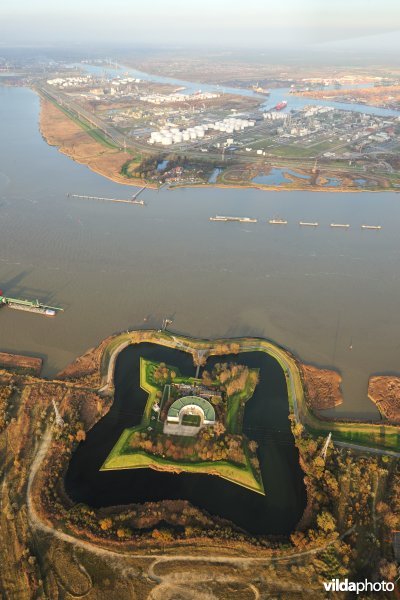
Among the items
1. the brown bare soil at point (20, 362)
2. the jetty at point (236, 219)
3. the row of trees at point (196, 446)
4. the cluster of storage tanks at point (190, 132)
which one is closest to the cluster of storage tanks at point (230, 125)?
the cluster of storage tanks at point (190, 132)

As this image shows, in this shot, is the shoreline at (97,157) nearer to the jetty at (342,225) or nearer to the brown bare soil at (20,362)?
the jetty at (342,225)

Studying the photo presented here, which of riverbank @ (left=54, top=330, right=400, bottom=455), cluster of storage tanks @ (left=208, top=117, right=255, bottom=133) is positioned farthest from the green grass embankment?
cluster of storage tanks @ (left=208, top=117, right=255, bottom=133)

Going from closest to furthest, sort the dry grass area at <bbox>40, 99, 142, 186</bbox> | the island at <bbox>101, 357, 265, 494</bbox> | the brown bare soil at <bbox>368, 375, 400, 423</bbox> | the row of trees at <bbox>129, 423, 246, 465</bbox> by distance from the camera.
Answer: the island at <bbox>101, 357, 265, 494</bbox> < the row of trees at <bbox>129, 423, 246, 465</bbox> < the brown bare soil at <bbox>368, 375, 400, 423</bbox> < the dry grass area at <bbox>40, 99, 142, 186</bbox>

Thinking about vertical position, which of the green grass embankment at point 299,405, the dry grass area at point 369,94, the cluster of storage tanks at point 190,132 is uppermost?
the dry grass area at point 369,94

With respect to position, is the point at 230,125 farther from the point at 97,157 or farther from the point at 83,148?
the point at 97,157

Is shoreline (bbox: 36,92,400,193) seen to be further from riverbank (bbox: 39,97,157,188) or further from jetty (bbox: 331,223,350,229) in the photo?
jetty (bbox: 331,223,350,229)

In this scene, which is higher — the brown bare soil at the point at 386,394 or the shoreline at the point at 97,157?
the shoreline at the point at 97,157

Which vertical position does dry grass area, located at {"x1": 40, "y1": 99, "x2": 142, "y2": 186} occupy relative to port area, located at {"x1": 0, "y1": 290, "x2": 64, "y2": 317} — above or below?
above
